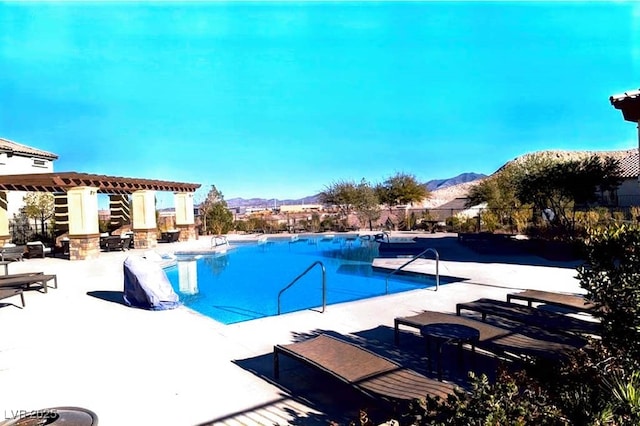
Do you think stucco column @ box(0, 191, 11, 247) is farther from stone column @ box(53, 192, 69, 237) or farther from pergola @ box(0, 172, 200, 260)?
stone column @ box(53, 192, 69, 237)

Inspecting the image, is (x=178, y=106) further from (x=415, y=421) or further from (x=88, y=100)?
(x=415, y=421)

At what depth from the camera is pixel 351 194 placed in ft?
91.4

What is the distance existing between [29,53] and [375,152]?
43.0m

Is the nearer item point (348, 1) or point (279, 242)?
point (348, 1)

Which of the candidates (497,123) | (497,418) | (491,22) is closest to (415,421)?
(497,418)

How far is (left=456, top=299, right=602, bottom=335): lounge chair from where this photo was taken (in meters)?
5.02

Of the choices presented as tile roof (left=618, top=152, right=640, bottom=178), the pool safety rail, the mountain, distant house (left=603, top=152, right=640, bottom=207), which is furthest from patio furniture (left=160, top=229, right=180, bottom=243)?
the mountain

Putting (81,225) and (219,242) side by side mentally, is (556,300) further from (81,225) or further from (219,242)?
(219,242)

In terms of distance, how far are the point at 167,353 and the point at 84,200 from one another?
1307 centimetres

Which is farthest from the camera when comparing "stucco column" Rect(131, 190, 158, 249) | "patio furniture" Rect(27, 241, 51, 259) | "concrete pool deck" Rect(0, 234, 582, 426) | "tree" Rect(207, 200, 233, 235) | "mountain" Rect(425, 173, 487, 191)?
"mountain" Rect(425, 173, 487, 191)

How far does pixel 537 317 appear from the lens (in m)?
5.52

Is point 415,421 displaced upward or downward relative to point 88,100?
downward

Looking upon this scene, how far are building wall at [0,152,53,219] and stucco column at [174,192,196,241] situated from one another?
8.19 metres

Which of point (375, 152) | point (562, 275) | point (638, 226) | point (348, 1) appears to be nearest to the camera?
point (638, 226)
